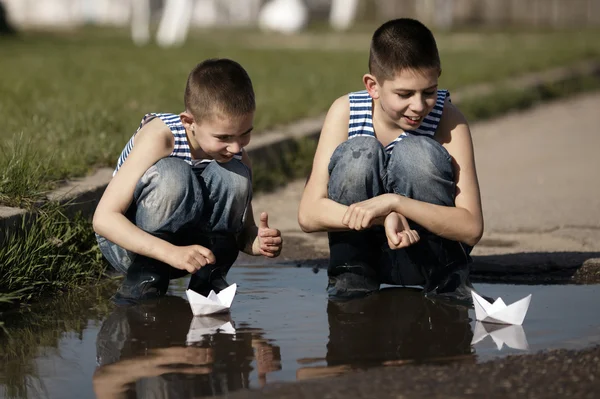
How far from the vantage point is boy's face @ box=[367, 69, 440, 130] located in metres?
3.75

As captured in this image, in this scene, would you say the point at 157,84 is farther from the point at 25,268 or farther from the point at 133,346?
the point at 133,346

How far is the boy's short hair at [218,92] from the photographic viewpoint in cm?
369

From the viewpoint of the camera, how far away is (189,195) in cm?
372

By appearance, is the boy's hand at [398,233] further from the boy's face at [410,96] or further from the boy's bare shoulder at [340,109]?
the boy's bare shoulder at [340,109]

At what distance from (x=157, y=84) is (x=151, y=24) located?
50.7ft

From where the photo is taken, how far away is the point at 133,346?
3.31 metres

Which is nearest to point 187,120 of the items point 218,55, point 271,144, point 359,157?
point 359,157

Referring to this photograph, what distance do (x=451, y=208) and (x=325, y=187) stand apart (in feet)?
1.47

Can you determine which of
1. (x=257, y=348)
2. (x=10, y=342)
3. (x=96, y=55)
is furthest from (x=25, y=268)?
(x=96, y=55)

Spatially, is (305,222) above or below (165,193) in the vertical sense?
below

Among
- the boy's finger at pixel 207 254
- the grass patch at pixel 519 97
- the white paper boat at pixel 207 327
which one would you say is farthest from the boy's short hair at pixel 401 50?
the grass patch at pixel 519 97

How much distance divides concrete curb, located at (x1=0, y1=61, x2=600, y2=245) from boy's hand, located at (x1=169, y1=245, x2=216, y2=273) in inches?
28.1

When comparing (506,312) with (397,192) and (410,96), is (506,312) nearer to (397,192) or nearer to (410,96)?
(397,192)

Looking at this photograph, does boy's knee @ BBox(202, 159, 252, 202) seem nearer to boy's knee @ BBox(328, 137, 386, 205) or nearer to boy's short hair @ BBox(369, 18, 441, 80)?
boy's knee @ BBox(328, 137, 386, 205)
